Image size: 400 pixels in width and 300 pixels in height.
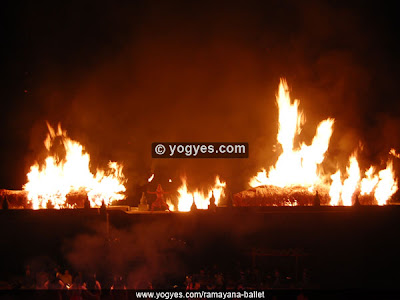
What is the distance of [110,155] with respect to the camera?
1367cm

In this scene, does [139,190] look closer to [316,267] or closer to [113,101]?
[113,101]

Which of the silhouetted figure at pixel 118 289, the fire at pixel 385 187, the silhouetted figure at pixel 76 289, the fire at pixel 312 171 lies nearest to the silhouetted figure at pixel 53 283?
the silhouetted figure at pixel 76 289

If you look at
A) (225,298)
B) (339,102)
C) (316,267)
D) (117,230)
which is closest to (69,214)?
(117,230)

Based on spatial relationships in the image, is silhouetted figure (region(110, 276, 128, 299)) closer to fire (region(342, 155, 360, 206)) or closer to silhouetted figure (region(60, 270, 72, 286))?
silhouetted figure (region(60, 270, 72, 286))

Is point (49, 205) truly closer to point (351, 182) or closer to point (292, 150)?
point (292, 150)

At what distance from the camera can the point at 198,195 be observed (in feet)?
42.2

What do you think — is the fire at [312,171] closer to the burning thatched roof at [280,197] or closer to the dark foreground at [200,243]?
the burning thatched roof at [280,197]

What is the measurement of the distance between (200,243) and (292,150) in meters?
4.42

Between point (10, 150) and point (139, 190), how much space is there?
4360 millimetres

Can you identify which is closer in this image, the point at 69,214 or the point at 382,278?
the point at 382,278

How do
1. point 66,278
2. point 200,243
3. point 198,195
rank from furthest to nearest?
point 198,195 → point 200,243 → point 66,278

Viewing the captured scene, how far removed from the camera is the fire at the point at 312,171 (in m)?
11.2

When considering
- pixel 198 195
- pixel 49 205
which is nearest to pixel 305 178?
pixel 198 195

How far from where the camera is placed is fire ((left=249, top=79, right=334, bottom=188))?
39.6 feet
